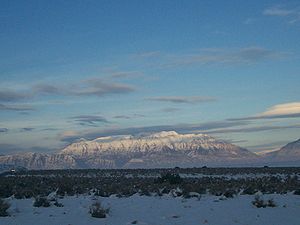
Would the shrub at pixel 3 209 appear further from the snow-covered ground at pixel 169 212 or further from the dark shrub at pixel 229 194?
the dark shrub at pixel 229 194

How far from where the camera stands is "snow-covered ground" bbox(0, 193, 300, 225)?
60.3 ft

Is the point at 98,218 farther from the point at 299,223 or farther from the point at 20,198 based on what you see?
the point at 20,198

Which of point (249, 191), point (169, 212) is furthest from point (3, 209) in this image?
point (249, 191)

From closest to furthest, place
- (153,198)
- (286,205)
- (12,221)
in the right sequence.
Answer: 1. (12,221)
2. (286,205)
3. (153,198)

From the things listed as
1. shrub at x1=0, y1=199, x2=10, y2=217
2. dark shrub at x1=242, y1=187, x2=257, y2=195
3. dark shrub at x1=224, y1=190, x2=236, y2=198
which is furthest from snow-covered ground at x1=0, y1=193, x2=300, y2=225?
dark shrub at x1=242, y1=187, x2=257, y2=195

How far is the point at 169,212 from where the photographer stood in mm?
21016

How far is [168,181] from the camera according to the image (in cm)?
3616

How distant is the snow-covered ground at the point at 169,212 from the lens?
18391 mm

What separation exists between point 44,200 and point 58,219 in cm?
509

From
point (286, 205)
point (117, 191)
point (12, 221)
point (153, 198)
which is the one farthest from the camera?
point (117, 191)

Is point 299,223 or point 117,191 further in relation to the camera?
point 117,191

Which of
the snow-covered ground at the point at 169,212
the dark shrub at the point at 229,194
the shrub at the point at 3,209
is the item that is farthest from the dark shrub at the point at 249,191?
the shrub at the point at 3,209

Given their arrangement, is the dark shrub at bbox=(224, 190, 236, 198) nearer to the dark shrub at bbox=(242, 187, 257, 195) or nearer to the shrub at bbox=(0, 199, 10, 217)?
the dark shrub at bbox=(242, 187, 257, 195)

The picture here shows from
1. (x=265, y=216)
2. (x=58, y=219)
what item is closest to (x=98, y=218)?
(x=58, y=219)
